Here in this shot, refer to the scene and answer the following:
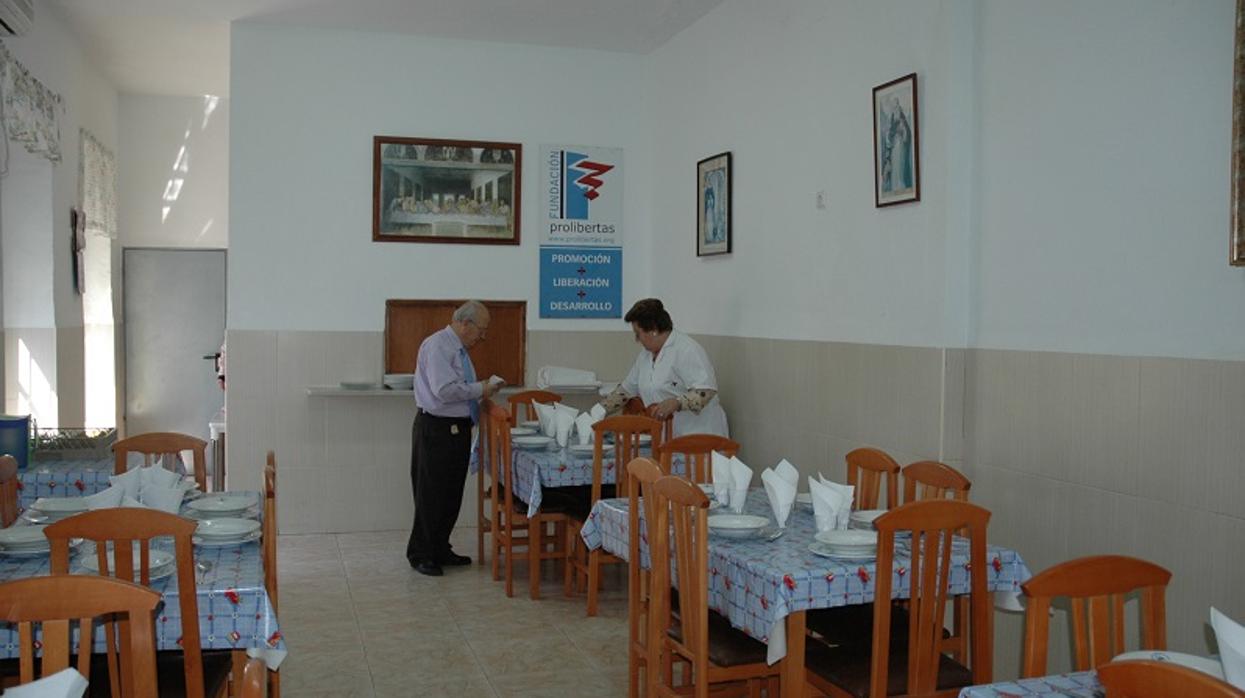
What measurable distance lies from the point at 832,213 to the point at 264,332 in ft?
12.3

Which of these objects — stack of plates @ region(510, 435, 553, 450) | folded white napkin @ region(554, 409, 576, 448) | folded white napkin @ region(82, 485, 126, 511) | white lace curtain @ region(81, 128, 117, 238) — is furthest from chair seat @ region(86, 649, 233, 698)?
white lace curtain @ region(81, 128, 117, 238)

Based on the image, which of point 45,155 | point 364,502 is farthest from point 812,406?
point 45,155

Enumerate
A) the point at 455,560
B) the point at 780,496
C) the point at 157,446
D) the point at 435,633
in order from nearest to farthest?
the point at 780,496 < the point at 157,446 < the point at 435,633 < the point at 455,560

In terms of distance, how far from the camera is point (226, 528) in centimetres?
340

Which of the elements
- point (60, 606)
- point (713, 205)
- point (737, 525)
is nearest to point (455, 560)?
point (713, 205)

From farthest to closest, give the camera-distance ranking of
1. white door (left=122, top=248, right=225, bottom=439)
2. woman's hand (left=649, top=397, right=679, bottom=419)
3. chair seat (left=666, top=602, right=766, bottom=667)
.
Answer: white door (left=122, top=248, right=225, bottom=439) < woman's hand (left=649, top=397, right=679, bottom=419) < chair seat (left=666, top=602, right=766, bottom=667)

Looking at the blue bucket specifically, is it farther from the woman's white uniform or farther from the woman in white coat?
the woman's white uniform

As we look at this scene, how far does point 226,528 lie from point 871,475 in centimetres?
230

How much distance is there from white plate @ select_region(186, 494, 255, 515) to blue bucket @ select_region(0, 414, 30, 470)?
130cm

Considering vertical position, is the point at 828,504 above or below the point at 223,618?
above

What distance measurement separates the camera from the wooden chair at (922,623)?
2.95m

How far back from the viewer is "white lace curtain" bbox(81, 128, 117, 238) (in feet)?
26.9

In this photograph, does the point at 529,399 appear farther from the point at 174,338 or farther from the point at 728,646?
the point at 174,338

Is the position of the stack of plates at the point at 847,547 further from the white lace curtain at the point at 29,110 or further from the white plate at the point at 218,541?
the white lace curtain at the point at 29,110
